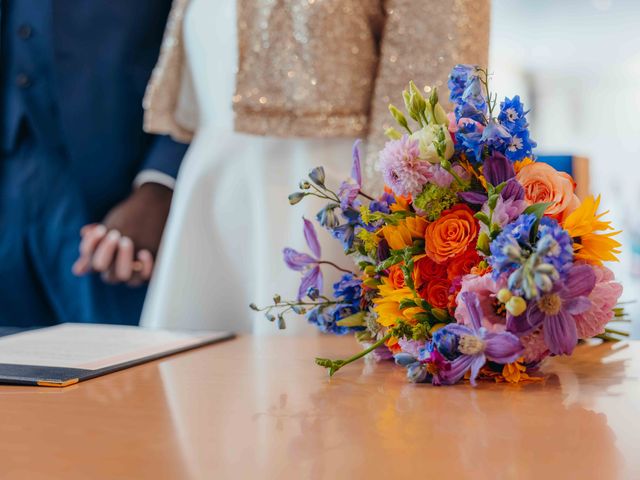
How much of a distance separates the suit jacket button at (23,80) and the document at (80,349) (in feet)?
3.24

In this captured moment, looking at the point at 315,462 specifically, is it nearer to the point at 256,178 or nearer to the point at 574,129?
the point at 256,178

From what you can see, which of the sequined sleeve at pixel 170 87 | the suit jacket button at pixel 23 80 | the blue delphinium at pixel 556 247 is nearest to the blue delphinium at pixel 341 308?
the blue delphinium at pixel 556 247

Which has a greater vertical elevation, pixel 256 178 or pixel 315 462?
pixel 256 178

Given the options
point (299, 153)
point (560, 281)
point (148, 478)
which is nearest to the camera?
point (148, 478)

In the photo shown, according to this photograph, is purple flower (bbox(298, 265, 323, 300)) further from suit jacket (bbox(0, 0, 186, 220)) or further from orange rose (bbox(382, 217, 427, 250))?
suit jacket (bbox(0, 0, 186, 220))

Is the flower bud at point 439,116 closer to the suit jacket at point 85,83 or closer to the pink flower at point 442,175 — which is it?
the pink flower at point 442,175

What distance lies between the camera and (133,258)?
1.51 meters

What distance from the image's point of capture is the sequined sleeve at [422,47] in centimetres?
99

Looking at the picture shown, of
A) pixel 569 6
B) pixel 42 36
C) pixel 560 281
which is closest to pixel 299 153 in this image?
pixel 560 281

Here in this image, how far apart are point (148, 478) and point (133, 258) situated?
1157 millimetres

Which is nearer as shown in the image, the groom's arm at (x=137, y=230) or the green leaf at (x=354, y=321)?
the green leaf at (x=354, y=321)

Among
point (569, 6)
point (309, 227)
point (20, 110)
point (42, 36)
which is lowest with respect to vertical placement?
point (309, 227)

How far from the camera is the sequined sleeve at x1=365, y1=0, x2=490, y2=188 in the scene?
0.99 meters

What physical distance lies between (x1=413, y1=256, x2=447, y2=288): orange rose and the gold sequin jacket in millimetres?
407
